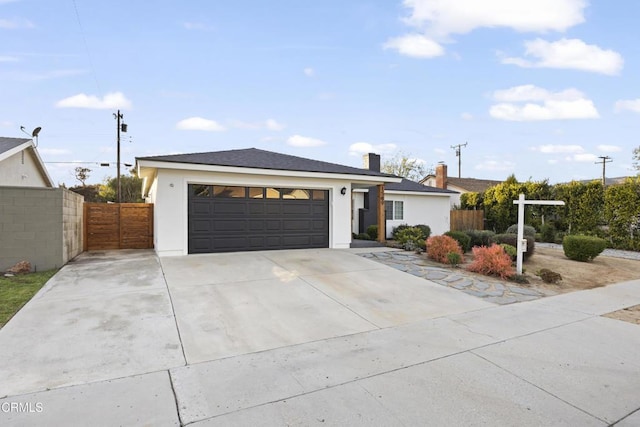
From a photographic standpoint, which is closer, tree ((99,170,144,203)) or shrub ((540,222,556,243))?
shrub ((540,222,556,243))

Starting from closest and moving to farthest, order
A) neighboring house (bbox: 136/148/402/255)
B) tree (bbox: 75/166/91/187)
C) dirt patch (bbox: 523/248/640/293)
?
1. dirt patch (bbox: 523/248/640/293)
2. neighboring house (bbox: 136/148/402/255)
3. tree (bbox: 75/166/91/187)

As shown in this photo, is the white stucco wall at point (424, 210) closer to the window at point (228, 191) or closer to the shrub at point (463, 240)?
the shrub at point (463, 240)

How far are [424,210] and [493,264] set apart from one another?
1040cm

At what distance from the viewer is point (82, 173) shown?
32812 mm

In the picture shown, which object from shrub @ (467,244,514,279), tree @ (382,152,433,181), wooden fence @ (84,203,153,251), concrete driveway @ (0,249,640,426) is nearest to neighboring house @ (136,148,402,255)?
wooden fence @ (84,203,153,251)

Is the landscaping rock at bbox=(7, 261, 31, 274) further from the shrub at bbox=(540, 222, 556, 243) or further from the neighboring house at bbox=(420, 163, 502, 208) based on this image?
the neighboring house at bbox=(420, 163, 502, 208)

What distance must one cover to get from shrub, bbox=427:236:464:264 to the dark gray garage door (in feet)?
11.7

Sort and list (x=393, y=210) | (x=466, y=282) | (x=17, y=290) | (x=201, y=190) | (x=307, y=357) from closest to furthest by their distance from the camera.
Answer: (x=307, y=357) < (x=17, y=290) < (x=466, y=282) < (x=201, y=190) < (x=393, y=210)

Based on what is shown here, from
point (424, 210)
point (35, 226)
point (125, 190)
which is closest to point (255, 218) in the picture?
point (35, 226)

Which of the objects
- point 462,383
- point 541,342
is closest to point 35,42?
point 462,383

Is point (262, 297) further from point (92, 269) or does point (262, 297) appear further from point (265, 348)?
point (92, 269)

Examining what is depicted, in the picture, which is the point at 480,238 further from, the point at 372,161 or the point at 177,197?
the point at 177,197

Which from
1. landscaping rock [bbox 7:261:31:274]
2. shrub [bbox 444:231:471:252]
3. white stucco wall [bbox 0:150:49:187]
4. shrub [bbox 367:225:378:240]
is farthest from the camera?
shrub [bbox 367:225:378:240]

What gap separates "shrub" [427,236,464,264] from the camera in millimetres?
9630
